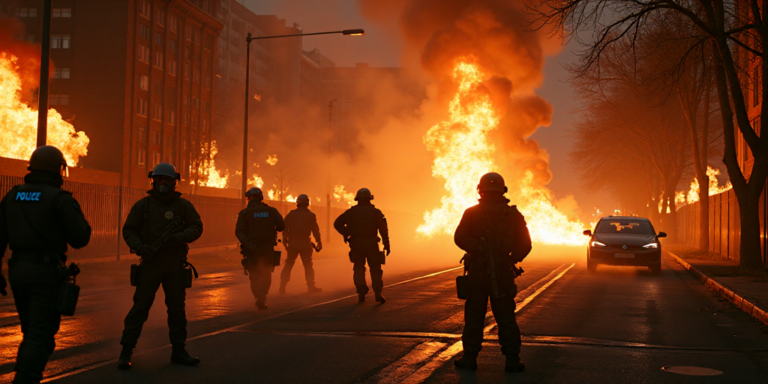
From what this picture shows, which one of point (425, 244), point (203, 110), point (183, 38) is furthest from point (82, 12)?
point (425, 244)

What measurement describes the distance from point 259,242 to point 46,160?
20.1 feet

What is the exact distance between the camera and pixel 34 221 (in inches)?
213

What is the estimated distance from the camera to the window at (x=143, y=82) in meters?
61.1

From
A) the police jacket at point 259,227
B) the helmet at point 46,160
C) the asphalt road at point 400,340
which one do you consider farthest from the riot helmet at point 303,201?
the helmet at point 46,160

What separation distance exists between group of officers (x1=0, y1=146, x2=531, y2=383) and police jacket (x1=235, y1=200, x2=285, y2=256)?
147 inches

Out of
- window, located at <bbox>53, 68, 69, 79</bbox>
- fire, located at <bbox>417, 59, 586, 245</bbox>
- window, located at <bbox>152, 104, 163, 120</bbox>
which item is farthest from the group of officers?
window, located at <bbox>53, 68, 69, 79</bbox>

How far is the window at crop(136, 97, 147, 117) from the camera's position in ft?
200

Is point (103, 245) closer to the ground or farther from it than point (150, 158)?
closer to the ground

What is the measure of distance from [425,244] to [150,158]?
27.8 metres

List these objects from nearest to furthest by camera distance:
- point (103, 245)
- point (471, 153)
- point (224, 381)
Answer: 1. point (224, 381)
2. point (103, 245)
3. point (471, 153)

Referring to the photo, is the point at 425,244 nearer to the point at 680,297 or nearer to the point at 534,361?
the point at 680,297

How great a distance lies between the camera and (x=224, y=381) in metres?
6.32

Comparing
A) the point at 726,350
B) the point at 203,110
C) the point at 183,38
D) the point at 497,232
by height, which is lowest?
the point at 726,350

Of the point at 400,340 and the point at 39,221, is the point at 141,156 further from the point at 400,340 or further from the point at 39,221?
the point at 39,221
